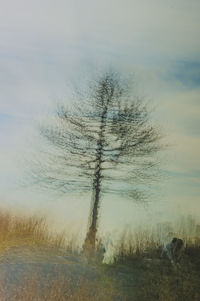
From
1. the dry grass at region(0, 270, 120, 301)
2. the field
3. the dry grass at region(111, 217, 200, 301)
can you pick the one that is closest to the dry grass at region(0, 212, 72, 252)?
the field

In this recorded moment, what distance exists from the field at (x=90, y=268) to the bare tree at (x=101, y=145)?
0.43 m

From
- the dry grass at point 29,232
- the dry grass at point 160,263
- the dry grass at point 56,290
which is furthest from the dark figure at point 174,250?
the dry grass at point 29,232

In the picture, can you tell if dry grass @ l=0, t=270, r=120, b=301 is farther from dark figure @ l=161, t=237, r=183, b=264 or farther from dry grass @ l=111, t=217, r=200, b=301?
dark figure @ l=161, t=237, r=183, b=264

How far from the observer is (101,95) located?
4820 mm

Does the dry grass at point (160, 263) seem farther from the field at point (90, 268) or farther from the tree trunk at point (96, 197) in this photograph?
the tree trunk at point (96, 197)

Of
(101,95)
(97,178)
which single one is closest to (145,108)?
(101,95)

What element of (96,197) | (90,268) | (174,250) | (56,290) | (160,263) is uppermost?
(96,197)

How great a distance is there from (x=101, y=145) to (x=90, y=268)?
54.2 inches

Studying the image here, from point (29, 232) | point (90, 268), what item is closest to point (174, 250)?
point (90, 268)

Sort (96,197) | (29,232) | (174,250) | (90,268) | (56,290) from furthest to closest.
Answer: (96,197)
(29,232)
(174,250)
(90,268)
(56,290)

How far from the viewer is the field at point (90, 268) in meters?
3.99

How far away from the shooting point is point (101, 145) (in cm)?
482

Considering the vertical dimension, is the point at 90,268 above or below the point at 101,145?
below

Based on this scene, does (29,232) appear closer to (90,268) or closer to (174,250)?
(90,268)
